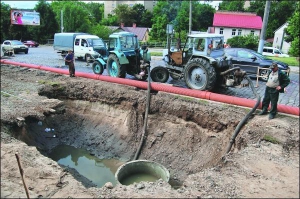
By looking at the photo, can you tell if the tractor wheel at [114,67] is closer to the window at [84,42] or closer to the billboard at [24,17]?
the window at [84,42]

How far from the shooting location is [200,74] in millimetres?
10336

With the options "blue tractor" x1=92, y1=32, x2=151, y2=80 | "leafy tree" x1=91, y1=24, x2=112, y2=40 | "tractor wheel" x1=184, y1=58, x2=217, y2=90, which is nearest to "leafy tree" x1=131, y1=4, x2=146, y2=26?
"leafy tree" x1=91, y1=24, x2=112, y2=40

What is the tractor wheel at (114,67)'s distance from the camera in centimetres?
1219

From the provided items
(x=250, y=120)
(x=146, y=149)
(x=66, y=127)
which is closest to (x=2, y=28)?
(x=66, y=127)

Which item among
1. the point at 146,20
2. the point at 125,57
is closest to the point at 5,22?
the point at 146,20

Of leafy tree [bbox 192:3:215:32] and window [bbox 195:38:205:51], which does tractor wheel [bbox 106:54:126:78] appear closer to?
window [bbox 195:38:205:51]

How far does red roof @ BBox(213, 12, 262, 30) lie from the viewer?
1581 inches

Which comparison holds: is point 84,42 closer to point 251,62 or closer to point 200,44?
point 200,44

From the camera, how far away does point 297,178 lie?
5609 mm

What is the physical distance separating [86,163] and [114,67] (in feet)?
16.7

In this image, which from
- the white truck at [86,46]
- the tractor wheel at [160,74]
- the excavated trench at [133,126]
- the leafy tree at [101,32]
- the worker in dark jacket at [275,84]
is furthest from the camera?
the leafy tree at [101,32]

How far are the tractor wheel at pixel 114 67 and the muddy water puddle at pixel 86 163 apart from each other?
13.5 ft

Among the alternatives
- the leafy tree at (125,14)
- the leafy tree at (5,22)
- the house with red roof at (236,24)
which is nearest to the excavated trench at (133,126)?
the house with red roof at (236,24)

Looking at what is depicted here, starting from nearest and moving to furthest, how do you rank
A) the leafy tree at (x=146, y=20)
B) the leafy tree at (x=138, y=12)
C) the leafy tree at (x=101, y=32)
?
the leafy tree at (x=101, y=32)
the leafy tree at (x=146, y=20)
the leafy tree at (x=138, y=12)
